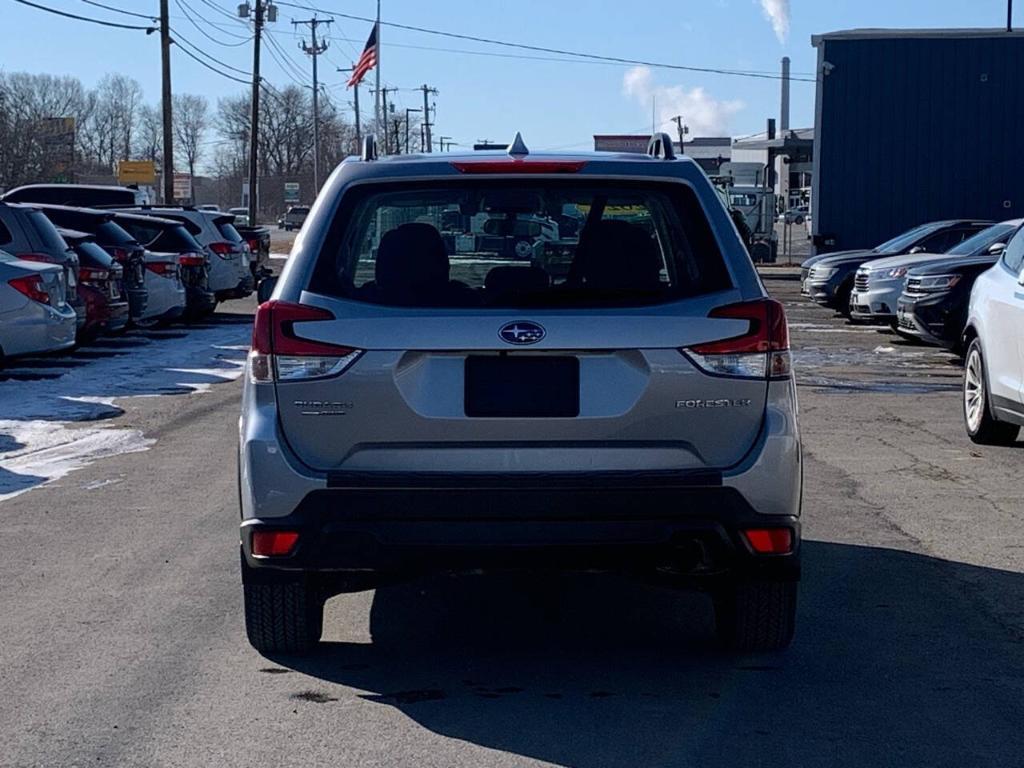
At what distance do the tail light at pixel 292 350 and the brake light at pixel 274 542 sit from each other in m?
0.48

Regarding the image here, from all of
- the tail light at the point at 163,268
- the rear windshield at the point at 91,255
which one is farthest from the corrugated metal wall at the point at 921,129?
the rear windshield at the point at 91,255

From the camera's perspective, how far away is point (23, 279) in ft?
46.9

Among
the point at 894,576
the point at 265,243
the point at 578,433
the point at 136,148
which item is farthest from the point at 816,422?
the point at 136,148

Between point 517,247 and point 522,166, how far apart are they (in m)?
0.51

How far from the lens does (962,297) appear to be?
55.4ft

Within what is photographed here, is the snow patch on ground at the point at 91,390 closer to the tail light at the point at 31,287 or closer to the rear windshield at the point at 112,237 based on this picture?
the tail light at the point at 31,287

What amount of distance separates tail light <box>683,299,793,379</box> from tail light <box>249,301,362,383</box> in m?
1.09

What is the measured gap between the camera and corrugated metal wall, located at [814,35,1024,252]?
120 feet

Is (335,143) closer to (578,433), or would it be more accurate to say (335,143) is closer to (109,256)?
(109,256)

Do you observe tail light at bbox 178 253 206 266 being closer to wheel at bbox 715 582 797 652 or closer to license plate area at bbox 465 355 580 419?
wheel at bbox 715 582 797 652

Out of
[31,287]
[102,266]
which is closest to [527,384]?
[31,287]

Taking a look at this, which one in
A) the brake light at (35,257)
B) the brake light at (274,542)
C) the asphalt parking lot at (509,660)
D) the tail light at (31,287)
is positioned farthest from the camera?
the brake light at (35,257)

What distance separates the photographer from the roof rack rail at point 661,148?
5531mm

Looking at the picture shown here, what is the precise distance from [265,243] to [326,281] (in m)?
24.2
